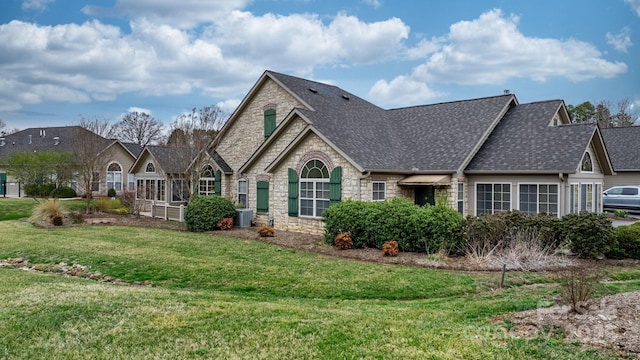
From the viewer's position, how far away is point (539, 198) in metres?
17.5

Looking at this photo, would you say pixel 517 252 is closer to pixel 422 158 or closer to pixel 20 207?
pixel 422 158

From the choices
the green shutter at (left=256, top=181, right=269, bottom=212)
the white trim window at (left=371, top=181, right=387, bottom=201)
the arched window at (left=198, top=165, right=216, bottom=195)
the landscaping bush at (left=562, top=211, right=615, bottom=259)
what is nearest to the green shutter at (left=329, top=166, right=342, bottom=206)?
the white trim window at (left=371, top=181, right=387, bottom=201)

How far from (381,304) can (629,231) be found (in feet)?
28.5

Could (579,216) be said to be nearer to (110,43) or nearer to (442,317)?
(442,317)

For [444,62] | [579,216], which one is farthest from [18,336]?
[444,62]

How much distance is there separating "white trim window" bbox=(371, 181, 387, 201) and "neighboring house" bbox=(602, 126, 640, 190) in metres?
19.1

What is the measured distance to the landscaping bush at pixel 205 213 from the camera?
64.8 feet

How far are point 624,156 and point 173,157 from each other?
28.2m

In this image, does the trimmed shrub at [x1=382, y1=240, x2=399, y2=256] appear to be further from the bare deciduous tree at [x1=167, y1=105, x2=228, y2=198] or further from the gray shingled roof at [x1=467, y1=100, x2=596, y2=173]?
the bare deciduous tree at [x1=167, y1=105, x2=228, y2=198]

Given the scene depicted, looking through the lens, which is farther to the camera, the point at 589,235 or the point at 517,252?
the point at 589,235

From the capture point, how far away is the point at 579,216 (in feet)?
41.9

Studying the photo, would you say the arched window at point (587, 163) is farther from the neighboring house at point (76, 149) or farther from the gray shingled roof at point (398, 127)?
the neighboring house at point (76, 149)

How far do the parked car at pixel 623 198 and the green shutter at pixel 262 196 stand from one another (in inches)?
759

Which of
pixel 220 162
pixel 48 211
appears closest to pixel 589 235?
pixel 220 162
